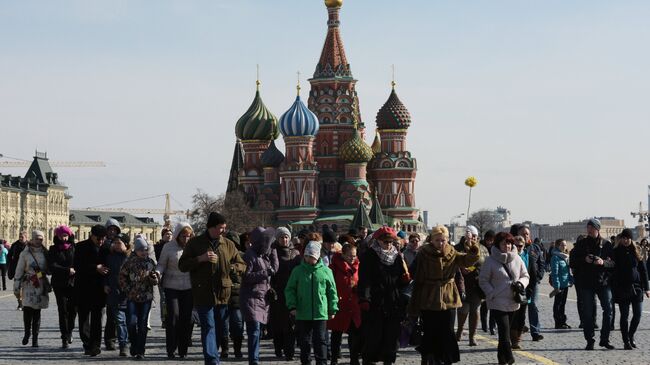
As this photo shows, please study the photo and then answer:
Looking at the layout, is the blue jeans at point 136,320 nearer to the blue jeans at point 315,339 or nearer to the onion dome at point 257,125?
the blue jeans at point 315,339

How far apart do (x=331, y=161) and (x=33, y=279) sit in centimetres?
8075

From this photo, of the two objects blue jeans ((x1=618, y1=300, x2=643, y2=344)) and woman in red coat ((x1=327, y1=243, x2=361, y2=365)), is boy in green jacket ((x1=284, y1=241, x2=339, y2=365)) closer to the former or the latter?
woman in red coat ((x1=327, y1=243, x2=361, y2=365))

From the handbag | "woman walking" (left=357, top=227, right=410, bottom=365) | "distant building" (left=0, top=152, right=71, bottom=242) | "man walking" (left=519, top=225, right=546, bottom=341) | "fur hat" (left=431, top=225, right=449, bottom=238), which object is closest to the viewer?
"fur hat" (left=431, top=225, right=449, bottom=238)

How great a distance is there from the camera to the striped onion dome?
93.4 m

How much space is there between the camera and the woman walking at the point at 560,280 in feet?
61.7

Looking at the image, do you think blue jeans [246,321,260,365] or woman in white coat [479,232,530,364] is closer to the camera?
blue jeans [246,321,260,365]

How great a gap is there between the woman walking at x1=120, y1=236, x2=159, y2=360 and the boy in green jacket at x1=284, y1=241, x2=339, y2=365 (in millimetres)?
2257

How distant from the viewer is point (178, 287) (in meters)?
13.9

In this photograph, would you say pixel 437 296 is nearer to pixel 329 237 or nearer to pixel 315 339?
pixel 315 339

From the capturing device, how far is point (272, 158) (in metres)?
97.2

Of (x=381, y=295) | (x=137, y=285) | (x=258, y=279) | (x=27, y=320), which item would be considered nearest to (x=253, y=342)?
(x=258, y=279)

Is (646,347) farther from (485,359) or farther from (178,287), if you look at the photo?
(178,287)

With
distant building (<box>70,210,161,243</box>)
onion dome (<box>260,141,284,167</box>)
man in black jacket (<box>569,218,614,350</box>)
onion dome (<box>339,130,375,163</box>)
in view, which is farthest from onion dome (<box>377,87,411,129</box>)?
man in black jacket (<box>569,218,614,350</box>)

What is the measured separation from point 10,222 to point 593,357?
116321 mm
